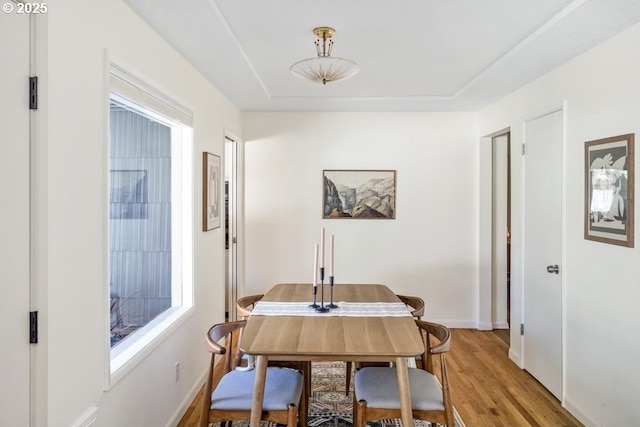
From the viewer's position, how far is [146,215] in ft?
8.66

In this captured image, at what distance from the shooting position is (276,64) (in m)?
2.94

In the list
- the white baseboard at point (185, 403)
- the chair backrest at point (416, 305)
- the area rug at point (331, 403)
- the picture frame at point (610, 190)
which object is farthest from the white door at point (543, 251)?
the white baseboard at point (185, 403)

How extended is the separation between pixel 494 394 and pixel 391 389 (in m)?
1.46

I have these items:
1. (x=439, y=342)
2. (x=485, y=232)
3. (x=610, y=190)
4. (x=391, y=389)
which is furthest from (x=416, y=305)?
(x=485, y=232)

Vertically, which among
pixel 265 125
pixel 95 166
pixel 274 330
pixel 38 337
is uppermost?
pixel 265 125

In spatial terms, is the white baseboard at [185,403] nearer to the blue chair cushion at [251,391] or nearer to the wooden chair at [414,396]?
the blue chair cushion at [251,391]

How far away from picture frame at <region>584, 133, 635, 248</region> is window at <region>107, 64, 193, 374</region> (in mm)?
2708

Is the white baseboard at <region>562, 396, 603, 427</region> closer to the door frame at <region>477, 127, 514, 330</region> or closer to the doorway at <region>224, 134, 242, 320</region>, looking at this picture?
the door frame at <region>477, 127, 514, 330</region>

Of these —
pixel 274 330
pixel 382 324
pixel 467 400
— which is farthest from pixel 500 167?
pixel 274 330

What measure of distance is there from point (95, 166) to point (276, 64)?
1.69 m

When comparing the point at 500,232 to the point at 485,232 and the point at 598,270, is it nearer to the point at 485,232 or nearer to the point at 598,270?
the point at 485,232

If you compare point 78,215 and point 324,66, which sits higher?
point 324,66

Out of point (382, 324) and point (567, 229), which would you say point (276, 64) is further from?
point (567, 229)

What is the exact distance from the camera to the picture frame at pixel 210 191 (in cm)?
309
